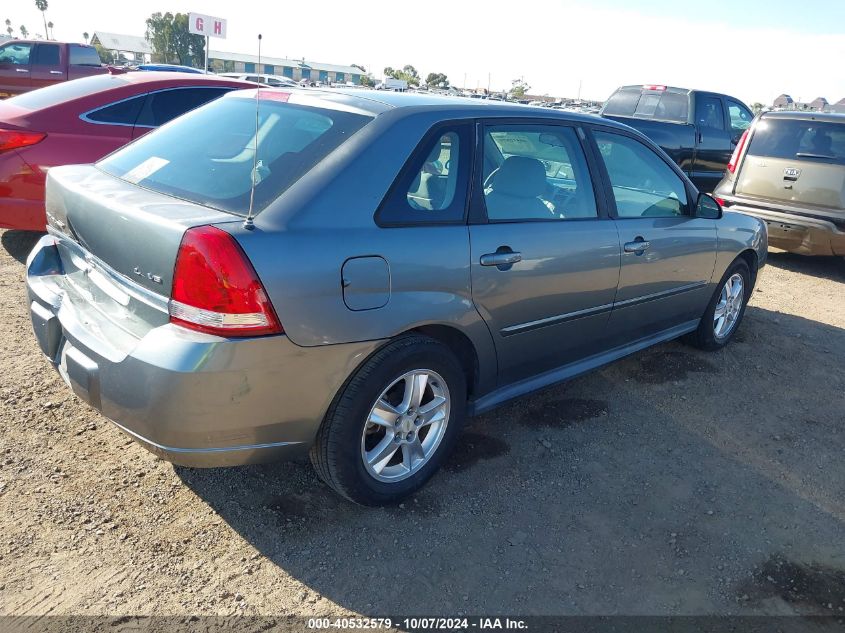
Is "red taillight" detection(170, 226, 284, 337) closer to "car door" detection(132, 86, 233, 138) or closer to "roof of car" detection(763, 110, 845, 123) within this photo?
"car door" detection(132, 86, 233, 138)

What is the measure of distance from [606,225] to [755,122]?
18.7ft

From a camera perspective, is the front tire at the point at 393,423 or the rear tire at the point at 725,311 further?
the rear tire at the point at 725,311

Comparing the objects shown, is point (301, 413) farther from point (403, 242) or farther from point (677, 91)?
point (677, 91)

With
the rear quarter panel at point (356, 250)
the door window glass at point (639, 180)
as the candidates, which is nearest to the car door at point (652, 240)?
the door window glass at point (639, 180)

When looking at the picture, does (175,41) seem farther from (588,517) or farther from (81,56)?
(588,517)

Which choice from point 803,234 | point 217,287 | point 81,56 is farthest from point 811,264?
point 81,56

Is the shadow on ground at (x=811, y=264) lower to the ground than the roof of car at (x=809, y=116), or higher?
lower

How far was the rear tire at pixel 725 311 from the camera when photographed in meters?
4.88

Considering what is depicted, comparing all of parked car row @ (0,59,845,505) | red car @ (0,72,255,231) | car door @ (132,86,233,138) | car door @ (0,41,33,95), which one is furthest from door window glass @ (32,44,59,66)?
parked car row @ (0,59,845,505)

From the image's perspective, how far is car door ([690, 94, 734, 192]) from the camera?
10.5 meters

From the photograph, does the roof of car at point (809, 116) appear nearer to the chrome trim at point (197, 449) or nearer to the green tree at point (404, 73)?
the chrome trim at point (197, 449)

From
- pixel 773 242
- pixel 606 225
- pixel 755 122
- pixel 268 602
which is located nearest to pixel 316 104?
pixel 606 225

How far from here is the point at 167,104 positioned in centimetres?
582

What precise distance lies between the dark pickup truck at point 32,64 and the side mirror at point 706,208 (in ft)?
42.9
